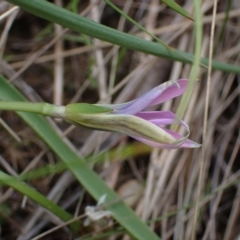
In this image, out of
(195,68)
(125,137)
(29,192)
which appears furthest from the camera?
(125,137)

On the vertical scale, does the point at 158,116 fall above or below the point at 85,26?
below

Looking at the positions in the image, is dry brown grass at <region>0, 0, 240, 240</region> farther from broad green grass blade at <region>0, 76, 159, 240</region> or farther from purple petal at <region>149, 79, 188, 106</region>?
purple petal at <region>149, 79, 188, 106</region>

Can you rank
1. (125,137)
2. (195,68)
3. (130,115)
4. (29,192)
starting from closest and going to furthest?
(195,68) < (130,115) < (29,192) < (125,137)

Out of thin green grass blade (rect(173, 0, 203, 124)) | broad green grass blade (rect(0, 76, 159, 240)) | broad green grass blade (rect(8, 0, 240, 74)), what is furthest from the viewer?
broad green grass blade (rect(0, 76, 159, 240))

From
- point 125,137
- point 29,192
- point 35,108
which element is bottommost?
point 125,137

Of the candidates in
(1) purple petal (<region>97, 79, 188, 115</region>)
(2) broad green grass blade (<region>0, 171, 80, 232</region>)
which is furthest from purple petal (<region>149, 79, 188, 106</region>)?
(2) broad green grass blade (<region>0, 171, 80, 232</region>)

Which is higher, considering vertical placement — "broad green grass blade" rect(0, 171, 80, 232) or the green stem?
the green stem

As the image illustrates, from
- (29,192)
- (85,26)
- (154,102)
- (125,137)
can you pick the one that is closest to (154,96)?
(154,102)

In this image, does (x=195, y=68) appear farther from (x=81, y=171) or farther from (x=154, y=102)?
(x=81, y=171)
